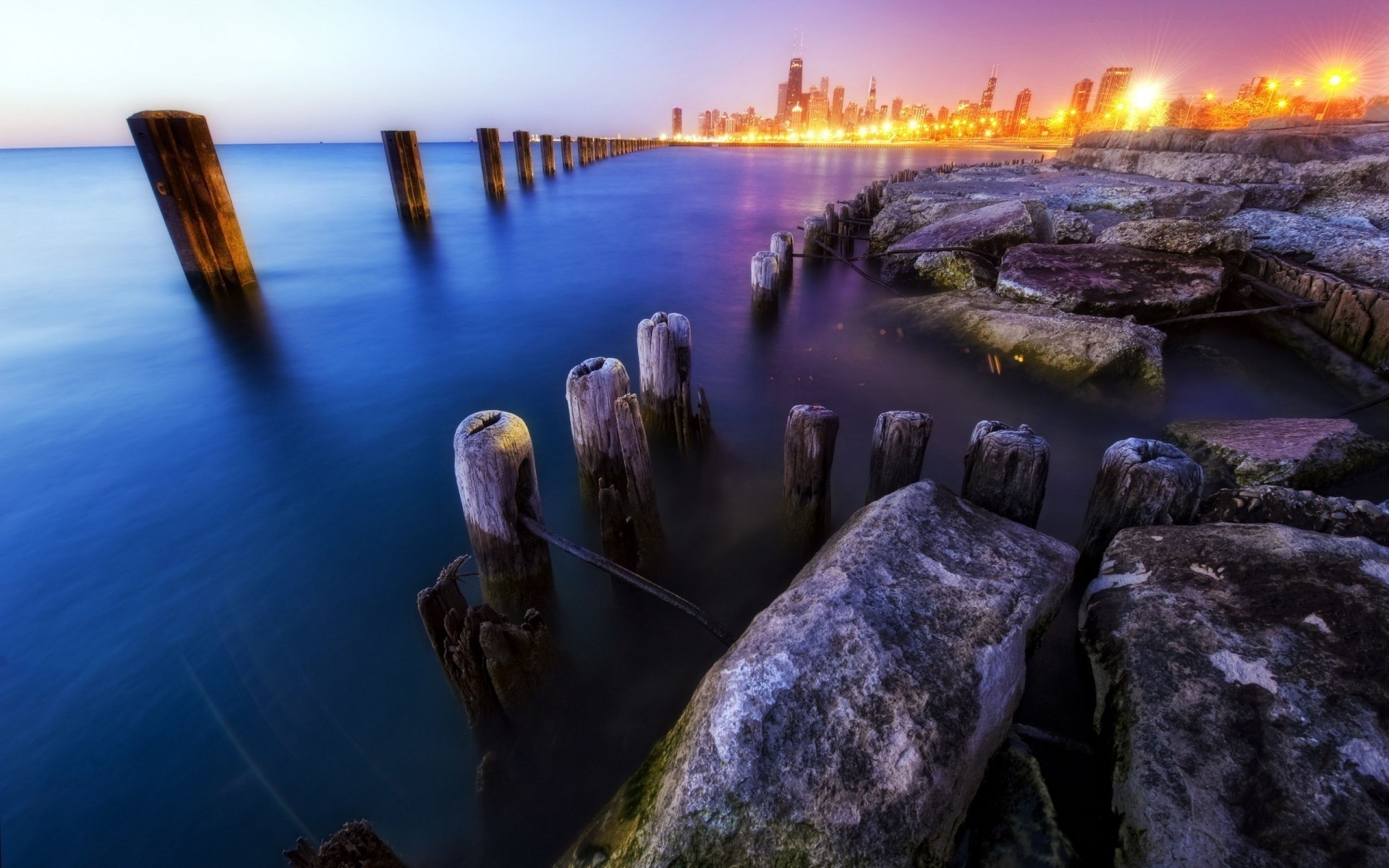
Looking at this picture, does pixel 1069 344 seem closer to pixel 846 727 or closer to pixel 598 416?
pixel 598 416

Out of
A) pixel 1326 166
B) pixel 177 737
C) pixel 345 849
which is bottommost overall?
pixel 177 737

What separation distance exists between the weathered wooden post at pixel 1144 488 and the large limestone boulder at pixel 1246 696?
0.78 ft

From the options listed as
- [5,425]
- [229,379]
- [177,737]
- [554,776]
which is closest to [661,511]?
[554,776]

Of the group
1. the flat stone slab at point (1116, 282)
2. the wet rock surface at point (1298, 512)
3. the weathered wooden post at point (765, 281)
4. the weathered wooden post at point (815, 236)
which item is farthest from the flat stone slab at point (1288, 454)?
the weathered wooden post at point (815, 236)

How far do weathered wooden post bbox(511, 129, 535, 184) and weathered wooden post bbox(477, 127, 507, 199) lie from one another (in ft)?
12.9

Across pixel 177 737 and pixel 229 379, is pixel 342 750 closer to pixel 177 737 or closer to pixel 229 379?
pixel 177 737

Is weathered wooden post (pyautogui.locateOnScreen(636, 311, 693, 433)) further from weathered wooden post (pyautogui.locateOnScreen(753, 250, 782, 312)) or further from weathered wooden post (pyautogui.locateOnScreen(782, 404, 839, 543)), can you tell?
weathered wooden post (pyautogui.locateOnScreen(753, 250, 782, 312))

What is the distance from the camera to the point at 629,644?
149 inches

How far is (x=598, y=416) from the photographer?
413cm

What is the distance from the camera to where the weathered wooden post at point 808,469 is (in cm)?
374

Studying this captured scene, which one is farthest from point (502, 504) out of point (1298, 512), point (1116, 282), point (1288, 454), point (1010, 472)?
point (1116, 282)

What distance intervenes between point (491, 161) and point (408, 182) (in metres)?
8.92

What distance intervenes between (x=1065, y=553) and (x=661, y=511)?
3.10m

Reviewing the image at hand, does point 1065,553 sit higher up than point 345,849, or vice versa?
point 1065,553
